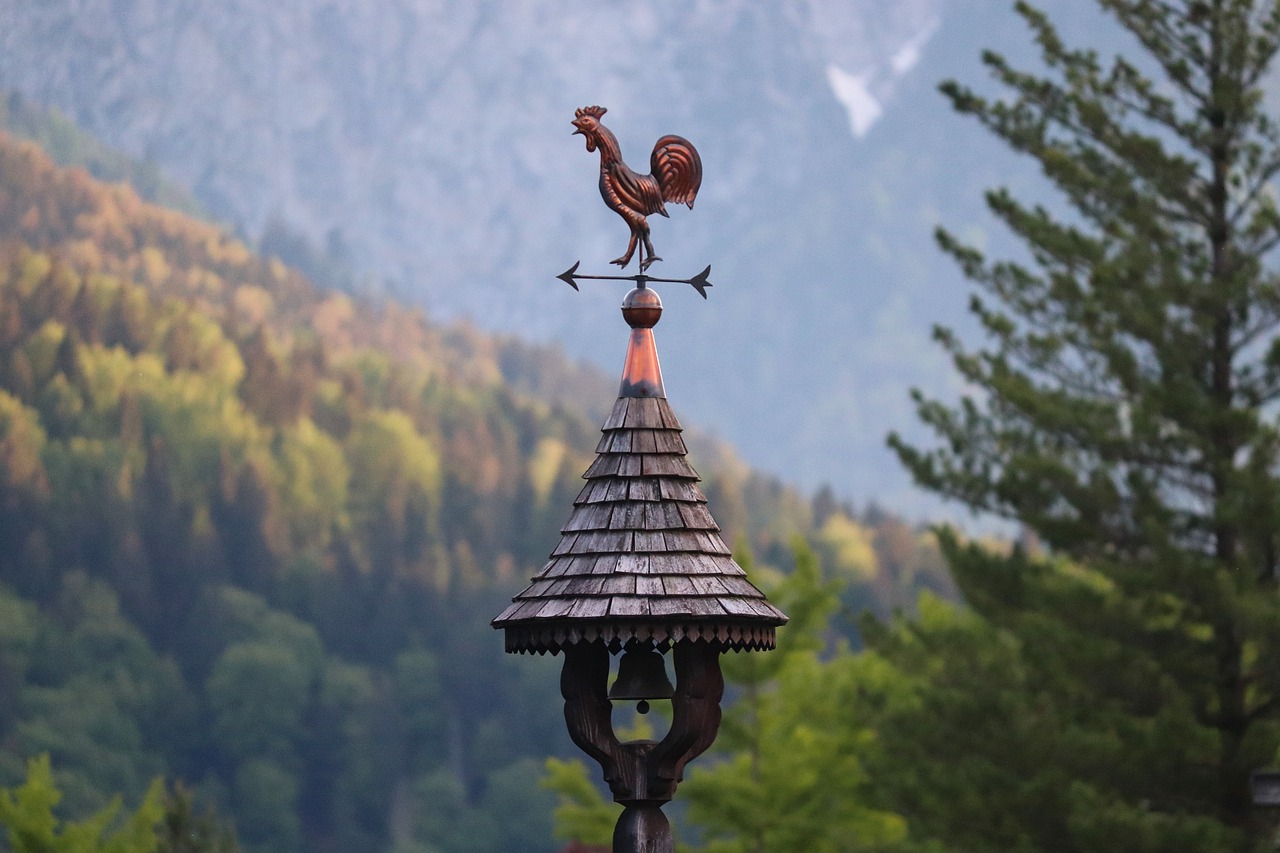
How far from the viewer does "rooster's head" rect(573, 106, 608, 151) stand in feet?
22.1

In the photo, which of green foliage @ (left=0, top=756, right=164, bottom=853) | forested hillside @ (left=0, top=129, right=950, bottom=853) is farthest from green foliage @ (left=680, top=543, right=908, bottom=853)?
forested hillside @ (left=0, top=129, right=950, bottom=853)

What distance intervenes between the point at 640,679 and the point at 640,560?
0.58m

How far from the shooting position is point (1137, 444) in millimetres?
18438

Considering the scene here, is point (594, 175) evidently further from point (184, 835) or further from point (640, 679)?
point (640, 679)

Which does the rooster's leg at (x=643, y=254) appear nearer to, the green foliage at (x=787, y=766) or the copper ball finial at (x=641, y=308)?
the copper ball finial at (x=641, y=308)

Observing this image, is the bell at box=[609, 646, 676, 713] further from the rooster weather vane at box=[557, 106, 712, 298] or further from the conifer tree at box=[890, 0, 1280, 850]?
the conifer tree at box=[890, 0, 1280, 850]

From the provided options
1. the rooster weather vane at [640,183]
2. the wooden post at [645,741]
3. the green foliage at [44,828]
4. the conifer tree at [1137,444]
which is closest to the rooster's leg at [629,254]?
the rooster weather vane at [640,183]

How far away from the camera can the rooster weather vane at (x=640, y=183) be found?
673cm

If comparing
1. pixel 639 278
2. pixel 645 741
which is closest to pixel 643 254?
pixel 639 278

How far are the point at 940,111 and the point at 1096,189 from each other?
609ft

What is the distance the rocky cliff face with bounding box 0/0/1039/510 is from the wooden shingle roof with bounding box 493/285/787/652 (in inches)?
4759

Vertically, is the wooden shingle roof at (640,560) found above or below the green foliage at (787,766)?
below

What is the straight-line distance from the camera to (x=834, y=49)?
650 feet

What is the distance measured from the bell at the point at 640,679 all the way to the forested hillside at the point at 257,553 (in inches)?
1724
